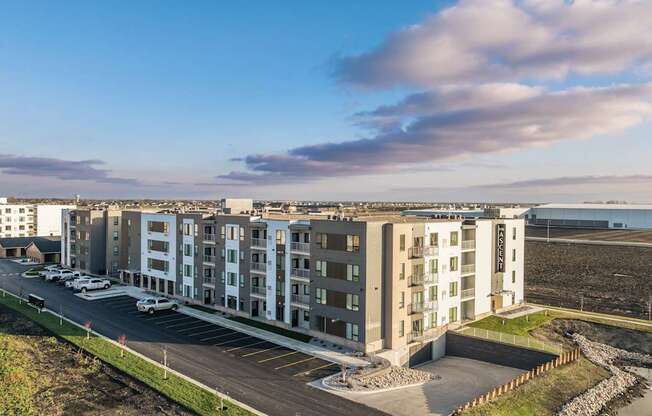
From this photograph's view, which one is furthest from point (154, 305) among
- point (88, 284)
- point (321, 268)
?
point (321, 268)

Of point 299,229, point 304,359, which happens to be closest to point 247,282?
point 299,229

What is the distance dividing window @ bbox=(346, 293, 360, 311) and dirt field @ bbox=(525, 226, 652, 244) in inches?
5226

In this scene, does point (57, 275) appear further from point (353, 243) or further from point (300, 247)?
point (353, 243)

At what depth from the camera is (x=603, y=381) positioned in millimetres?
42438

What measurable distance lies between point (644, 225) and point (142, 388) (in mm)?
197856

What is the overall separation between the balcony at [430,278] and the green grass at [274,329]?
46.9ft

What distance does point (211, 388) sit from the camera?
1383 inches

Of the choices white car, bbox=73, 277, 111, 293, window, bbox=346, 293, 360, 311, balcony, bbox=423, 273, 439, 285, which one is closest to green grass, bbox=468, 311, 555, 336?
balcony, bbox=423, 273, 439, 285

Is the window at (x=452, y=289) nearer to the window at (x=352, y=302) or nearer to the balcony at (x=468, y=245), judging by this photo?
the balcony at (x=468, y=245)

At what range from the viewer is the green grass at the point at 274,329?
48.5 m

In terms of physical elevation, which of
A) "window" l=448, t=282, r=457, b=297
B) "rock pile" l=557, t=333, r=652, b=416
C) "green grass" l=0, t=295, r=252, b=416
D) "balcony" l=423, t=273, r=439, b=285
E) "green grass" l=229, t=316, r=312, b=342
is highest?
"balcony" l=423, t=273, r=439, b=285

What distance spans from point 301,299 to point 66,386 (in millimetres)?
23751

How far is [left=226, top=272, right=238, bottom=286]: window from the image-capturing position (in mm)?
58600

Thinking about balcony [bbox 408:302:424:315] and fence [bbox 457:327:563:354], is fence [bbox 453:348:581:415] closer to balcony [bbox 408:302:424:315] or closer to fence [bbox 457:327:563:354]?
fence [bbox 457:327:563:354]
